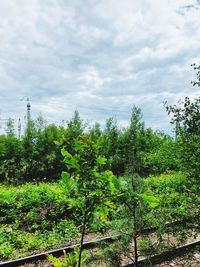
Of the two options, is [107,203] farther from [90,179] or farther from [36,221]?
[36,221]

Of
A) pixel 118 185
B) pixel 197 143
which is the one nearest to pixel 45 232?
pixel 197 143

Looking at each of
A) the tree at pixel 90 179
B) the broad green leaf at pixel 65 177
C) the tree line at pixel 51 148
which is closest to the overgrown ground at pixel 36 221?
the tree at pixel 90 179

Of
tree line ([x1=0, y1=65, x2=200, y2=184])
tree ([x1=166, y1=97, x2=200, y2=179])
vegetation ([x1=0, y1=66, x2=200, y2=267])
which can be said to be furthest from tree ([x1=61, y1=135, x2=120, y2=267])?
tree line ([x1=0, y1=65, x2=200, y2=184])

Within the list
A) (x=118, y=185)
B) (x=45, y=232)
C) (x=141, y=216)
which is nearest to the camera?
(x=118, y=185)

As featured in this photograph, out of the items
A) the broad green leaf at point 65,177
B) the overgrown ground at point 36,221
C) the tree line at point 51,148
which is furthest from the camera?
the tree line at point 51,148

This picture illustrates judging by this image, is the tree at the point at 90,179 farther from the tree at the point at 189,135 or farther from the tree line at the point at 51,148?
the tree line at the point at 51,148

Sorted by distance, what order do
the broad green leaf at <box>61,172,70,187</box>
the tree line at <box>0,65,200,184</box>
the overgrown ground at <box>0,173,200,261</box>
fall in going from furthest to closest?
the tree line at <box>0,65,200,184</box> < the overgrown ground at <box>0,173,200,261</box> < the broad green leaf at <box>61,172,70,187</box>

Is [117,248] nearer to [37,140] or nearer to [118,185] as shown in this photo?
[118,185]

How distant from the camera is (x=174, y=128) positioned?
4.27m

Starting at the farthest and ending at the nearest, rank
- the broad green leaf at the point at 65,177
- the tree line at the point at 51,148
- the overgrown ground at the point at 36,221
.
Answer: the tree line at the point at 51,148
the overgrown ground at the point at 36,221
the broad green leaf at the point at 65,177

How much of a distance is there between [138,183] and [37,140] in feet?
54.7

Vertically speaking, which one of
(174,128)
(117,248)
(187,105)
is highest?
(187,105)

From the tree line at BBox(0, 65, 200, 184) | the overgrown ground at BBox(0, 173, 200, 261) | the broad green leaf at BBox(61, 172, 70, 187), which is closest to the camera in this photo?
the broad green leaf at BBox(61, 172, 70, 187)

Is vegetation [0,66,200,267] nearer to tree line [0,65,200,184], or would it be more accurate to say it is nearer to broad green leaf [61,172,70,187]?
broad green leaf [61,172,70,187]
